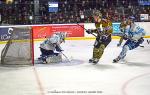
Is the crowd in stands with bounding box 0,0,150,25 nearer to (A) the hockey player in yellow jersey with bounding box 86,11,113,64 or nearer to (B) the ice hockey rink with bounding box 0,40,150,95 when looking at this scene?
(B) the ice hockey rink with bounding box 0,40,150,95

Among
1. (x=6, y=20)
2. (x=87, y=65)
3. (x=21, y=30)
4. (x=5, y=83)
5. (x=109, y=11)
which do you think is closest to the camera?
(x=5, y=83)

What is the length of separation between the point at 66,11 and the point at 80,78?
10114 millimetres

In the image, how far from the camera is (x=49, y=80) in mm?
8523

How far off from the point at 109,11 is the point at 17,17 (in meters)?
4.12

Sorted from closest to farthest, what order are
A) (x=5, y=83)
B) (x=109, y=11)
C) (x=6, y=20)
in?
(x=5, y=83) → (x=6, y=20) → (x=109, y=11)

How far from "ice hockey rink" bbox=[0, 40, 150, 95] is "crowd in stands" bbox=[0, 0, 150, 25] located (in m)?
6.10

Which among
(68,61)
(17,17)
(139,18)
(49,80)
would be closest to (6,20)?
(17,17)

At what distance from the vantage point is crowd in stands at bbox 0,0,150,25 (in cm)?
1777

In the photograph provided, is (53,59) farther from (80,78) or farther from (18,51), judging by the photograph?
(80,78)

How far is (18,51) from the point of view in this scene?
430 inches

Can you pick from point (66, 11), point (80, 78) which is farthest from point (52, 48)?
point (66, 11)

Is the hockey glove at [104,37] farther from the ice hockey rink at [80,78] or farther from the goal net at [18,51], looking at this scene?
the goal net at [18,51]

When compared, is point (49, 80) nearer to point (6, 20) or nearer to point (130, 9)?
point (6, 20)

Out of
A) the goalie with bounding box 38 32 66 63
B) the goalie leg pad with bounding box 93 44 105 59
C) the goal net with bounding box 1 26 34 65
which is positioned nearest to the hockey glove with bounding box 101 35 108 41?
the goalie leg pad with bounding box 93 44 105 59
